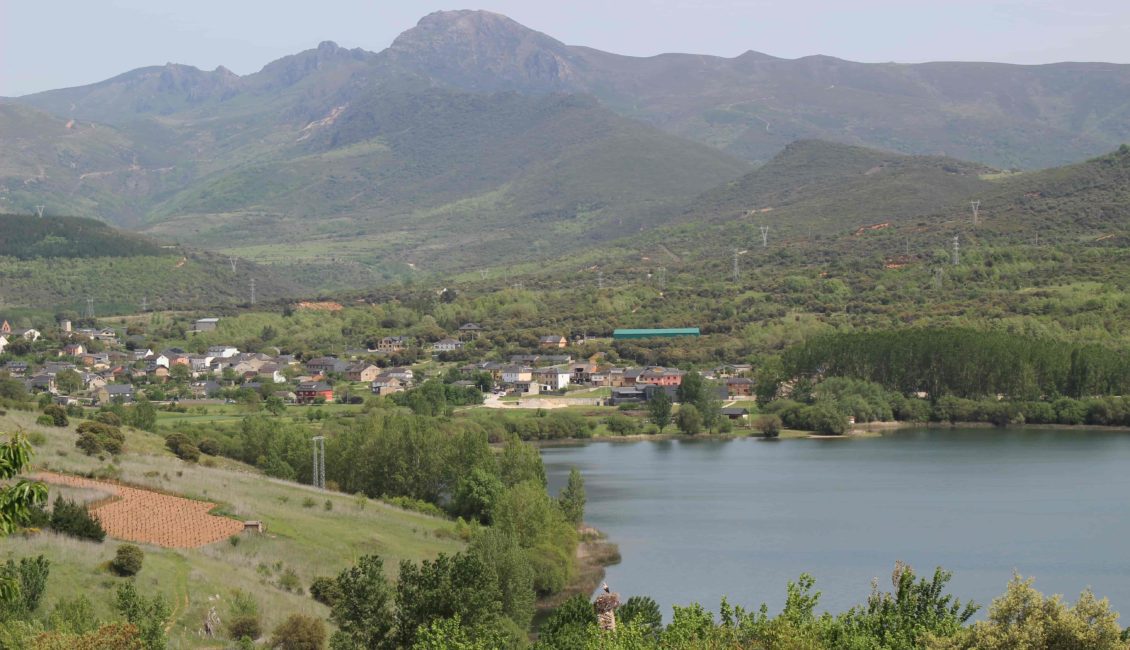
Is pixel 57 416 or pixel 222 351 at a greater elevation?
pixel 57 416

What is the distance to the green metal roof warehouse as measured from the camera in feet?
343

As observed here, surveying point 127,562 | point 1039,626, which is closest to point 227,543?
point 127,562

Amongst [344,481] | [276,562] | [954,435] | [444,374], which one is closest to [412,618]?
[276,562]

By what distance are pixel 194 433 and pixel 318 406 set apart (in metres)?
23.5

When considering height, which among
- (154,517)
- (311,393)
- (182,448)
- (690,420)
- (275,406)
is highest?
(154,517)

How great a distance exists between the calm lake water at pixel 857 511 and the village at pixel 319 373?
48.3 feet

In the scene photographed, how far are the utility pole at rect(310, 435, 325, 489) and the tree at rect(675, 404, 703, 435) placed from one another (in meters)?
30.9

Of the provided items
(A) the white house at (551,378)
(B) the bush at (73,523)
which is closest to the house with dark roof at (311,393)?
(A) the white house at (551,378)

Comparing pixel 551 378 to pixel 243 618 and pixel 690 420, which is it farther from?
pixel 243 618

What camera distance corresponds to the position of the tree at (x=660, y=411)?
7662cm

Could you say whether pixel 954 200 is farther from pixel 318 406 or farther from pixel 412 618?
pixel 412 618

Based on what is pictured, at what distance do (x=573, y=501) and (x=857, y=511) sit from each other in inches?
392

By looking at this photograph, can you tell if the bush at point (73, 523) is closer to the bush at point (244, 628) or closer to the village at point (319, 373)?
the bush at point (244, 628)

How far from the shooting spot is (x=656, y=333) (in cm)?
10519
